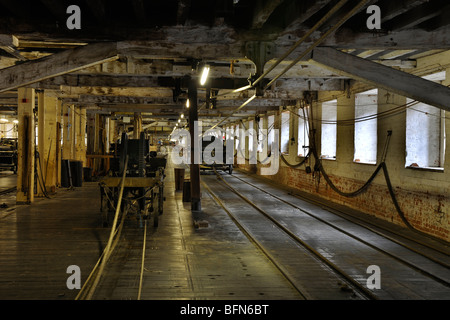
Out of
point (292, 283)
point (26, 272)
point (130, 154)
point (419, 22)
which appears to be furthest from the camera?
point (130, 154)

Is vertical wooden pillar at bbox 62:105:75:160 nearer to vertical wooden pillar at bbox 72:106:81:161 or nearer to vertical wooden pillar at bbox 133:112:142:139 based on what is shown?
vertical wooden pillar at bbox 72:106:81:161

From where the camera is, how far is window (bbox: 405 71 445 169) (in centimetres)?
943

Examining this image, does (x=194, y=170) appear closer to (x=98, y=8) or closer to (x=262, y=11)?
(x=98, y=8)

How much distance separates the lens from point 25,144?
12.3 m

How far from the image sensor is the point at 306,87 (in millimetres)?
13375

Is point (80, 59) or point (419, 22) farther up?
point (419, 22)

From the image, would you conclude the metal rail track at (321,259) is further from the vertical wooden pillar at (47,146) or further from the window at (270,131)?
the window at (270,131)

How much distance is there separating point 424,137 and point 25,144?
35.9 ft

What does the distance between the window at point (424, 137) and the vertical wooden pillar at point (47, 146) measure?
36.5 feet

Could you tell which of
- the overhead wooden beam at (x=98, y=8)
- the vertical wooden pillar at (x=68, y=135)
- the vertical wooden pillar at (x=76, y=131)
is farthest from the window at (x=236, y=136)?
the overhead wooden beam at (x=98, y=8)
